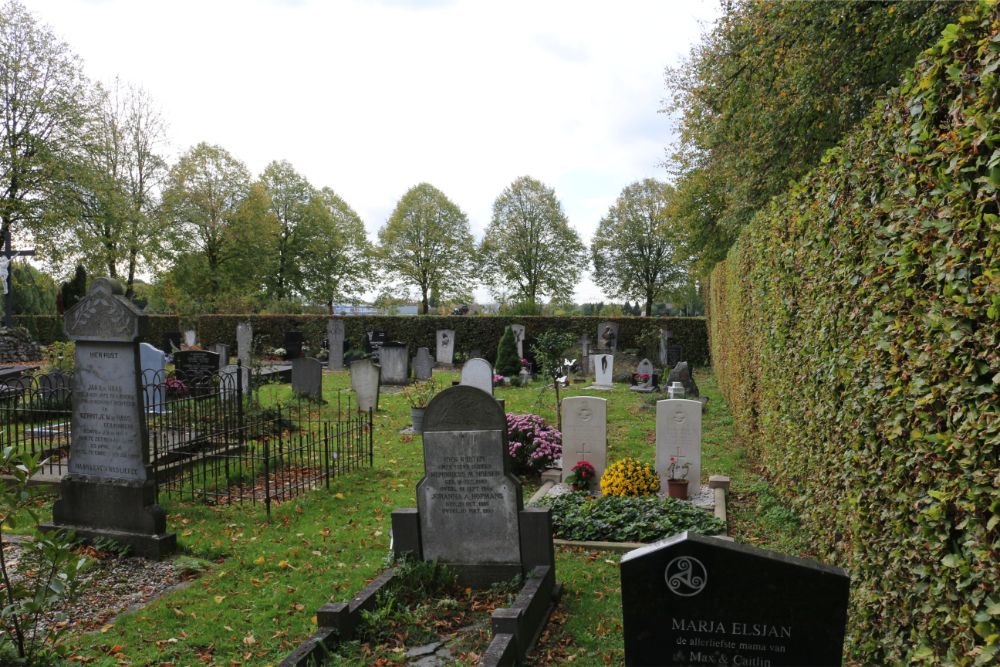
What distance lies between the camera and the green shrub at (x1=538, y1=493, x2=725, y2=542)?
712cm

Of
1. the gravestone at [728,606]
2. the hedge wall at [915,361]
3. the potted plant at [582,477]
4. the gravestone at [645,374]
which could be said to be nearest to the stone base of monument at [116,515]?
the potted plant at [582,477]

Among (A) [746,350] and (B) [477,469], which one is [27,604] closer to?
(B) [477,469]

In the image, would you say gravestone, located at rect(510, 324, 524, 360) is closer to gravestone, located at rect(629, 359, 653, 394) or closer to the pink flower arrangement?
gravestone, located at rect(629, 359, 653, 394)

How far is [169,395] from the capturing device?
44.9 ft

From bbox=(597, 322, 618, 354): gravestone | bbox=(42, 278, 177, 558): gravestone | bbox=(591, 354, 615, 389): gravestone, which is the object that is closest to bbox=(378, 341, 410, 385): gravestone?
bbox=(591, 354, 615, 389): gravestone

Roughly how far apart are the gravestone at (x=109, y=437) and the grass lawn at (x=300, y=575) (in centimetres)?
58

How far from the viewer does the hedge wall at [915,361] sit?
2570 millimetres

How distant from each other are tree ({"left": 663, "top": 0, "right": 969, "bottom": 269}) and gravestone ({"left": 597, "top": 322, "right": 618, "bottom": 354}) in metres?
13.3

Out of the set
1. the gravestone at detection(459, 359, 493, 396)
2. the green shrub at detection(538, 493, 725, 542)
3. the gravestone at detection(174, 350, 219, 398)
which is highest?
the gravestone at detection(174, 350, 219, 398)

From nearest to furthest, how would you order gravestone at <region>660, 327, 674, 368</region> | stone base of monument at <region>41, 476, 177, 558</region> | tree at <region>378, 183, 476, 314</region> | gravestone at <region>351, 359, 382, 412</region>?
1. stone base of monument at <region>41, 476, 177, 558</region>
2. gravestone at <region>351, 359, 382, 412</region>
3. gravestone at <region>660, 327, 674, 368</region>
4. tree at <region>378, 183, 476, 314</region>

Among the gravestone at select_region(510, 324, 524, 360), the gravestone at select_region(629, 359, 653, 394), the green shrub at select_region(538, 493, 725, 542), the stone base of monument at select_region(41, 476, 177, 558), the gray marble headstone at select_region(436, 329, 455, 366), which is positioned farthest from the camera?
the gray marble headstone at select_region(436, 329, 455, 366)

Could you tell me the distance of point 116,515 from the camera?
696 cm

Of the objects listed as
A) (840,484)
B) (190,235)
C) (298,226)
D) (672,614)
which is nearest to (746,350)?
(840,484)

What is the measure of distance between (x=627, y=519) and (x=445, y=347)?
72.3 ft
